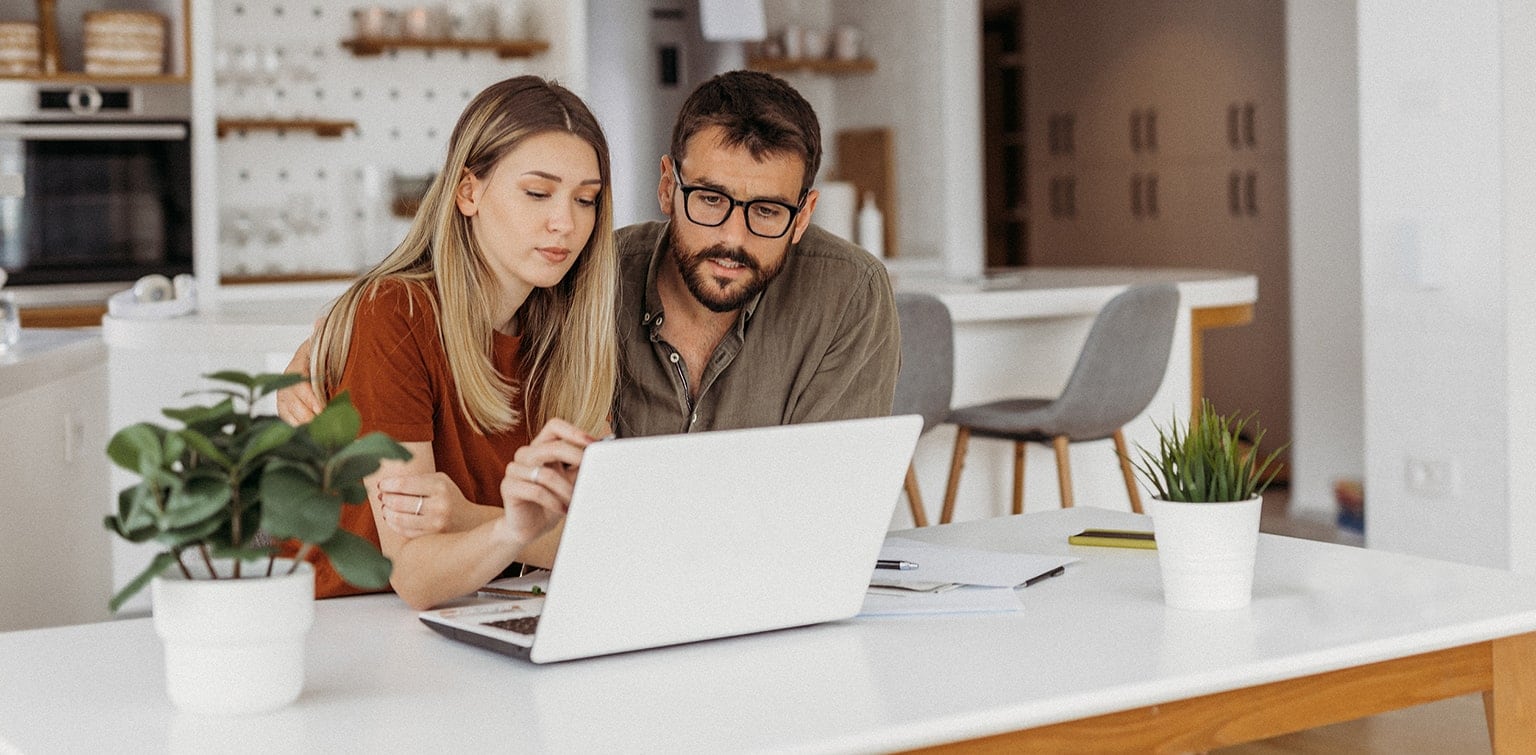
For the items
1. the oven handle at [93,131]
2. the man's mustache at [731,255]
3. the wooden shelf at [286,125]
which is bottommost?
the man's mustache at [731,255]

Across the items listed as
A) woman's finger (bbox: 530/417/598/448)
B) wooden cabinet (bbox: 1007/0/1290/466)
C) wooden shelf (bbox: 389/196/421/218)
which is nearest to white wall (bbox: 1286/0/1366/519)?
wooden cabinet (bbox: 1007/0/1290/466)

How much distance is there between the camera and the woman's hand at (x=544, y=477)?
1349 mm

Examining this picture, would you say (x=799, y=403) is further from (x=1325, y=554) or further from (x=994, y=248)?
(x=994, y=248)

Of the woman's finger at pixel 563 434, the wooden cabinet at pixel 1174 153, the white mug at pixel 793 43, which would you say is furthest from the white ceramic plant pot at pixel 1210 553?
the wooden cabinet at pixel 1174 153

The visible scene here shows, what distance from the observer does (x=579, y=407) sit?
6.25ft

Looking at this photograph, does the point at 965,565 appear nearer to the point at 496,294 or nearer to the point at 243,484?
the point at 496,294

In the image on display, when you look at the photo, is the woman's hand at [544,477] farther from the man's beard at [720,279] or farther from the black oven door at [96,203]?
the black oven door at [96,203]

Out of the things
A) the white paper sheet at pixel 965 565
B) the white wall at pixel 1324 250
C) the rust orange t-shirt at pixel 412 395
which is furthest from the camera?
the white wall at pixel 1324 250

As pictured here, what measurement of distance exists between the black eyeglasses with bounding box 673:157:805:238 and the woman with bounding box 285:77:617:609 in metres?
0.21

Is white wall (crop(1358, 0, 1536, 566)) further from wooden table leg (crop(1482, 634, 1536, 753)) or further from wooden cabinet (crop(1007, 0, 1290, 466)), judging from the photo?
wooden table leg (crop(1482, 634, 1536, 753))

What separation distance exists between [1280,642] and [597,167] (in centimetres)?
91

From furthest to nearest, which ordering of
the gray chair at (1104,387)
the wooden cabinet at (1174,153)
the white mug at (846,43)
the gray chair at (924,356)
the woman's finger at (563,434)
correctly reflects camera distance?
the wooden cabinet at (1174,153) < the white mug at (846,43) < the gray chair at (1104,387) < the gray chair at (924,356) < the woman's finger at (563,434)

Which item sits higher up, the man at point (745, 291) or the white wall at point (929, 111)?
the white wall at point (929, 111)

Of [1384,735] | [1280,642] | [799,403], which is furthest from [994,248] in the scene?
[1280,642]
